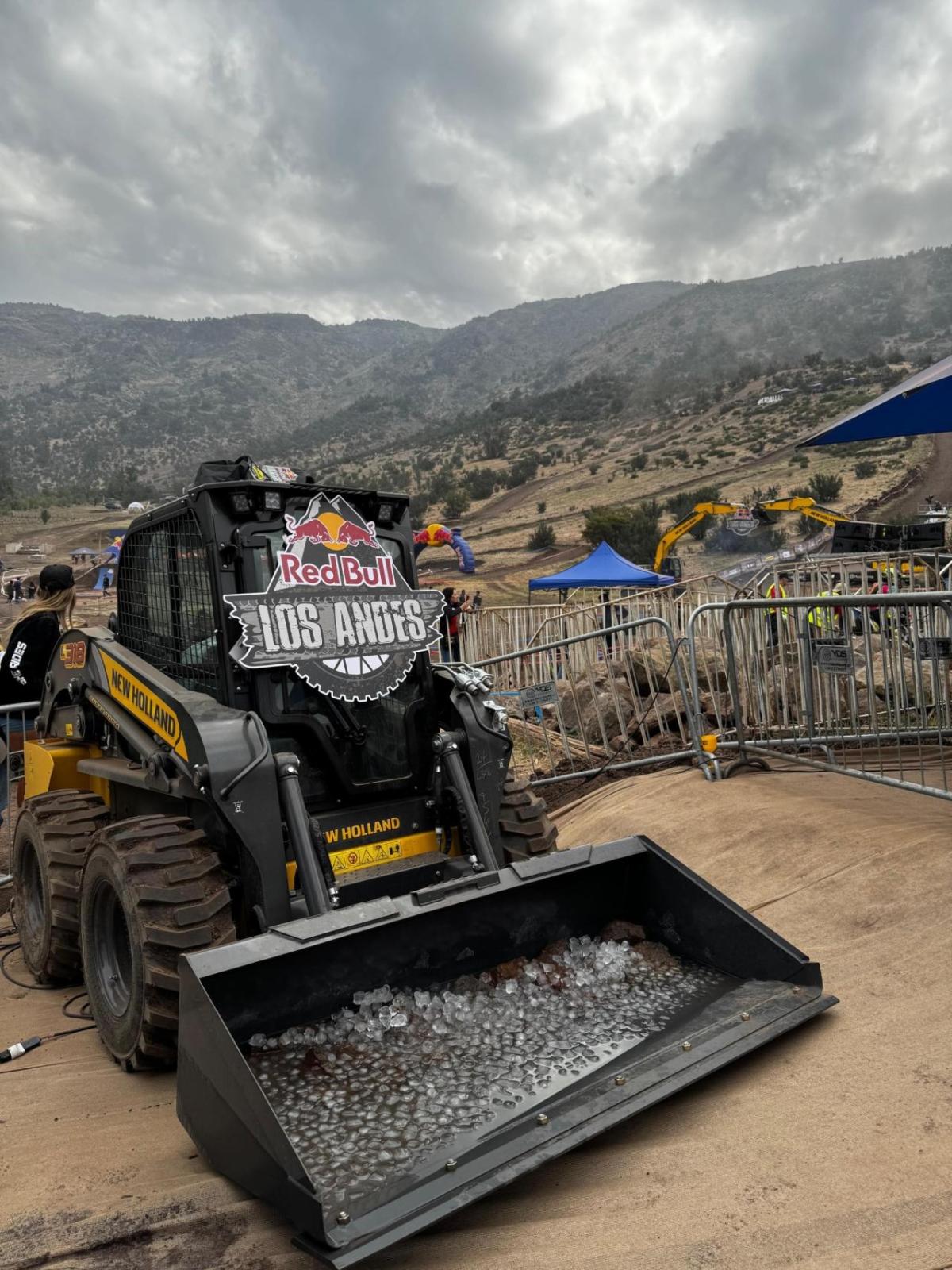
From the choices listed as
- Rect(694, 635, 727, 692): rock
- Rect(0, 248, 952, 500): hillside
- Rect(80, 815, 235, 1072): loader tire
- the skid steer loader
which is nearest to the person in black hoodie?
the skid steer loader

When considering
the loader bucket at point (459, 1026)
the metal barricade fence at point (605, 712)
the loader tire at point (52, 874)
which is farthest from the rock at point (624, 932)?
the metal barricade fence at point (605, 712)

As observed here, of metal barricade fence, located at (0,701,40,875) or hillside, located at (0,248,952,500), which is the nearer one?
metal barricade fence, located at (0,701,40,875)

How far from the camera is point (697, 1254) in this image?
233 centimetres

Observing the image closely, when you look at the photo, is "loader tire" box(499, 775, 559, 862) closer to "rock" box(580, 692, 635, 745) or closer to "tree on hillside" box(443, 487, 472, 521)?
"rock" box(580, 692, 635, 745)

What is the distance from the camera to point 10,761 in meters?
7.15

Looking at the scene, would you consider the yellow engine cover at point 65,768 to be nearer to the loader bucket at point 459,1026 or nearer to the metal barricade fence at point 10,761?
the metal barricade fence at point 10,761

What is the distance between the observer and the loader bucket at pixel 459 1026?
257 cm

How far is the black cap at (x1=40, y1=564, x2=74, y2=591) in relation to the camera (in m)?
6.52

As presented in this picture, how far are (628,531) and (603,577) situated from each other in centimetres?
1586

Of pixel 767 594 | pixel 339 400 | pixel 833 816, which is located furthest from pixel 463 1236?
pixel 339 400

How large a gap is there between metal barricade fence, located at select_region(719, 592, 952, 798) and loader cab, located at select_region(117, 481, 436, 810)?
118 inches

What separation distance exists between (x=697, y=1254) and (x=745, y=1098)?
0.77 m

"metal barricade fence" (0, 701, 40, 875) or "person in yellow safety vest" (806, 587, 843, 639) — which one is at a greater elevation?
"person in yellow safety vest" (806, 587, 843, 639)

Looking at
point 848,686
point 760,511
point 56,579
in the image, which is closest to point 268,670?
point 56,579
